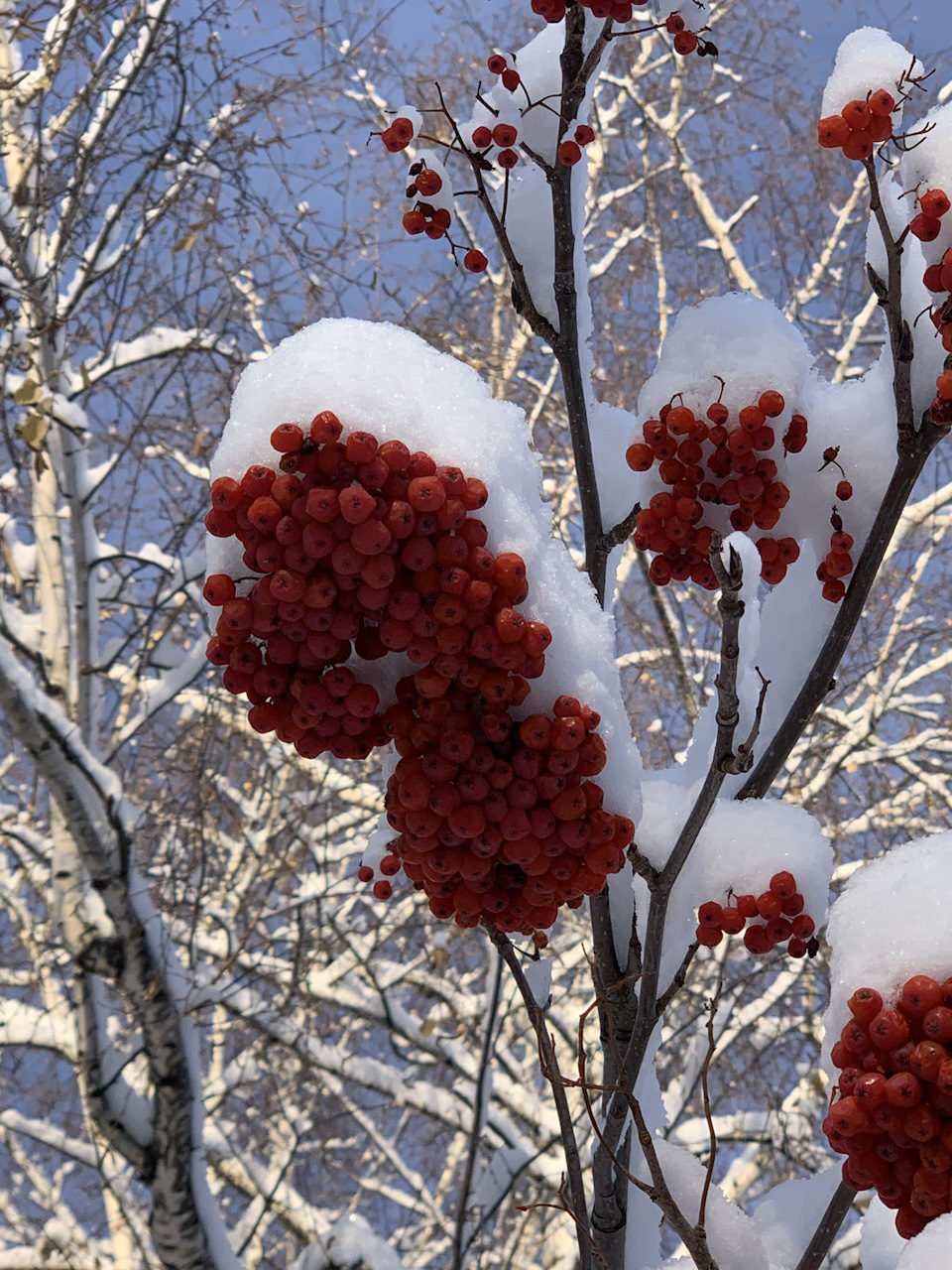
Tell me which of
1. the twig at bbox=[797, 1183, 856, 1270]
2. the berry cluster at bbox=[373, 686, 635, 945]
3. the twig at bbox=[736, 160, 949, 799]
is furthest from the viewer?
the twig at bbox=[736, 160, 949, 799]

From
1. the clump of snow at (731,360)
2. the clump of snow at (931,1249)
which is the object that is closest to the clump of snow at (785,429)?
the clump of snow at (731,360)

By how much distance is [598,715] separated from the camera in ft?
3.52

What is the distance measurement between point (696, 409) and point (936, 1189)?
3.46ft

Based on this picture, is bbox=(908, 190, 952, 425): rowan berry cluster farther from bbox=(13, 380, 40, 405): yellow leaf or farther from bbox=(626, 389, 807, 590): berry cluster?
bbox=(13, 380, 40, 405): yellow leaf

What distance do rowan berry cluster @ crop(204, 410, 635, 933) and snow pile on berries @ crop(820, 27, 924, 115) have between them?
40.8 inches

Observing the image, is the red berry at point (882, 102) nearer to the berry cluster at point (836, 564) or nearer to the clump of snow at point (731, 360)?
the clump of snow at point (731, 360)

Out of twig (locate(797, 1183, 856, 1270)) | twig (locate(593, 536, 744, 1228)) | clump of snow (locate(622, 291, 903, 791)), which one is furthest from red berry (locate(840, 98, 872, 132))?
twig (locate(797, 1183, 856, 1270))

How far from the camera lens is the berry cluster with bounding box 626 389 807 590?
4.92 feet

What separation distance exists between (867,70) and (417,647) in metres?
1.22

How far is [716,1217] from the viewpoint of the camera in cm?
137

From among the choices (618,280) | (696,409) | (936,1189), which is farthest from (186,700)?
(936,1189)

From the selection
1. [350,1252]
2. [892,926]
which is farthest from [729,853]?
[350,1252]

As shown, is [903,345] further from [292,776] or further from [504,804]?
[292,776]

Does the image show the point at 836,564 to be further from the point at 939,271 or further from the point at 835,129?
the point at 835,129
